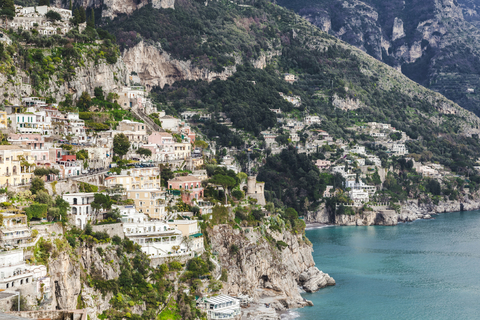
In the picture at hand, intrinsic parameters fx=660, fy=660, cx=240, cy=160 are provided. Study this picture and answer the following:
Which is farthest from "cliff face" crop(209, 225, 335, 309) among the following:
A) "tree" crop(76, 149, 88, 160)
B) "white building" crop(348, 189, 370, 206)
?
"white building" crop(348, 189, 370, 206)

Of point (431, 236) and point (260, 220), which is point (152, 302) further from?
point (431, 236)

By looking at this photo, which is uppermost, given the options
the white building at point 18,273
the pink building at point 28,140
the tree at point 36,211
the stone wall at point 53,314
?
the pink building at point 28,140

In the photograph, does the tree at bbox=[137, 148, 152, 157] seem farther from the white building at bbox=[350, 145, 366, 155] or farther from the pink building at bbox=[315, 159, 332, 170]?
the white building at bbox=[350, 145, 366, 155]

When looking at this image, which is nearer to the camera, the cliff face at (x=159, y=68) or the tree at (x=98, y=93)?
the tree at (x=98, y=93)

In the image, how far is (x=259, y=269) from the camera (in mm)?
61500

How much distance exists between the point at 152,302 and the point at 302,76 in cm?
11782

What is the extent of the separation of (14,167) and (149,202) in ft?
36.1

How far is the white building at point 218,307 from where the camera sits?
160 feet

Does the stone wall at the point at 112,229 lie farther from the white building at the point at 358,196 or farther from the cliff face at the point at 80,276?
the white building at the point at 358,196

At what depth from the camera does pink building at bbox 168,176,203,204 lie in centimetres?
5956

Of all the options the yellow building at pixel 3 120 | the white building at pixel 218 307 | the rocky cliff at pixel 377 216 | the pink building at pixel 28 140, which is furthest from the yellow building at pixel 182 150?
the rocky cliff at pixel 377 216

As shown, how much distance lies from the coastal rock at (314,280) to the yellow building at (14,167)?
30121 millimetres

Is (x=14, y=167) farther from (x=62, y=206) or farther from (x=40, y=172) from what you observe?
(x=62, y=206)

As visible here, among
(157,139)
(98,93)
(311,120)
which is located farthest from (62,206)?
(311,120)
